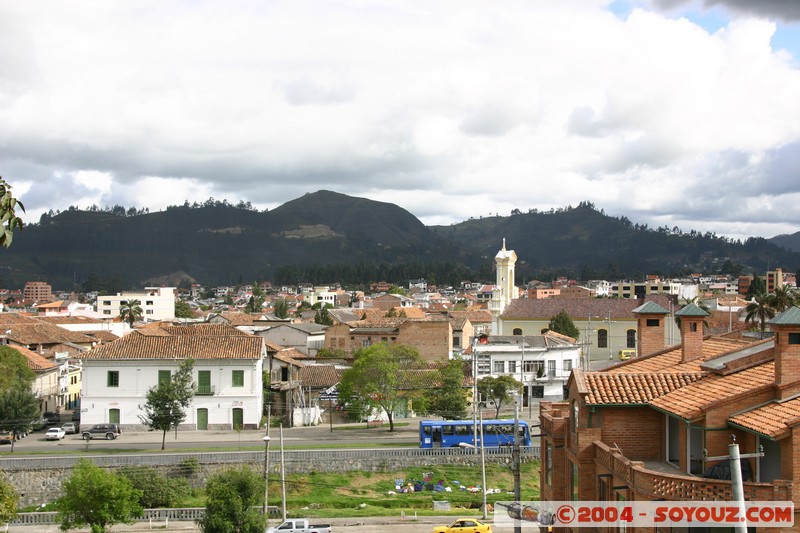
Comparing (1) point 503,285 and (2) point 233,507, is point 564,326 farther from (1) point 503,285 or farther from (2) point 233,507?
(2) point 233,507

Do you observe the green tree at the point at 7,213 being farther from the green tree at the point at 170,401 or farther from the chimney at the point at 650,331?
the green tree at the point at 170,401

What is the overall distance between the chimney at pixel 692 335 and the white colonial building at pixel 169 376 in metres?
35.0

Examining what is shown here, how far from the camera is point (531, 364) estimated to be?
220 ft

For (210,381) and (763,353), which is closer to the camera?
(763,353)

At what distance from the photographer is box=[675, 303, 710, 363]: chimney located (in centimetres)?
2378

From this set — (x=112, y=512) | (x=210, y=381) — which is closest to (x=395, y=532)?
(x=112, y=512)

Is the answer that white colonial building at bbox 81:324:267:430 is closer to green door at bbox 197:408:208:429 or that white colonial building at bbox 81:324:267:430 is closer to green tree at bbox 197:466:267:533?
green door at bbox 197:408:208:429

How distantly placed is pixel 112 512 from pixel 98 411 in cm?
2123

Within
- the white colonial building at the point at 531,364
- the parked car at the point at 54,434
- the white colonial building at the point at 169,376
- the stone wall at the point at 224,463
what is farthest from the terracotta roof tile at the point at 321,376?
the stone wall at the point at 224,463

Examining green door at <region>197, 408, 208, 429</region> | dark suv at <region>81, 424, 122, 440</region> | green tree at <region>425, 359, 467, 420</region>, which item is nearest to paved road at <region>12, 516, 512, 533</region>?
dark suv at <region>81, 424, 122, 440</region>

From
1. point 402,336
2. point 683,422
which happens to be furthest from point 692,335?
point 402,336

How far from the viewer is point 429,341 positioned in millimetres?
79312

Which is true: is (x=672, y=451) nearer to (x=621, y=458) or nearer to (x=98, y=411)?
(x=621, y=458)

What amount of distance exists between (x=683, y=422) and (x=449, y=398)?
126 ft
